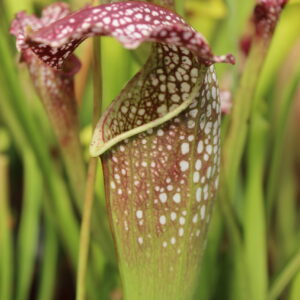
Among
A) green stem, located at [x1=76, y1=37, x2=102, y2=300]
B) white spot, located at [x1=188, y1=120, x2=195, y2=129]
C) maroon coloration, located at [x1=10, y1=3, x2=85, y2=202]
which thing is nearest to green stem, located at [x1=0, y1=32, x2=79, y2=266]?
maroon coloration, located at [x1=10, y1=3, x2=85, y2=202]

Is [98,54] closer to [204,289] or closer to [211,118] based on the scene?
[211,118]

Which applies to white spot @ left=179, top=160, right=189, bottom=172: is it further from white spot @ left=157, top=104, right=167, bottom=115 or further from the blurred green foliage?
the blurred green foliage

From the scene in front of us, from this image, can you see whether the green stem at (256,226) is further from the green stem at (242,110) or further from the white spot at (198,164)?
the white spot at (198,164)

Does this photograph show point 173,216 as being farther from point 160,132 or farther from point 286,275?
point 286,275

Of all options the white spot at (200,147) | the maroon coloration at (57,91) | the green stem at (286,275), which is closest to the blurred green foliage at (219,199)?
the green stem at (286,275)


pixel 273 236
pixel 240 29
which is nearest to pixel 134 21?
pixel 240 29
